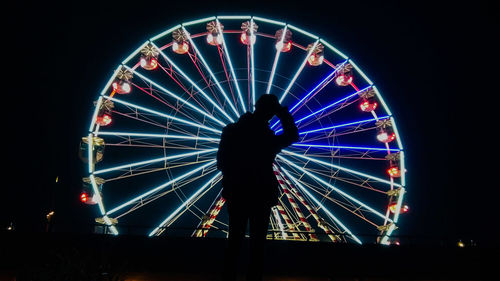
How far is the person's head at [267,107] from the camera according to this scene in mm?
3125

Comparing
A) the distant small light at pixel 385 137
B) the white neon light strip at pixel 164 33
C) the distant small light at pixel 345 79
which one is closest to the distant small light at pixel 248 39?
the white neon light strip at pixel 164 33

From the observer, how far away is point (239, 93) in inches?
508

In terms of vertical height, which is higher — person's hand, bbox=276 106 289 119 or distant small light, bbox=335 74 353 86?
distant small light, bbox=335 74 353 86

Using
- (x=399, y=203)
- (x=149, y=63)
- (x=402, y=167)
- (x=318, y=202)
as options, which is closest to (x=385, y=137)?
(x=402, y=167)

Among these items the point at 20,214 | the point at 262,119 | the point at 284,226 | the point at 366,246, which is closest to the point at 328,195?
the point at 284,226

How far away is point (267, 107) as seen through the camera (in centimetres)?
313

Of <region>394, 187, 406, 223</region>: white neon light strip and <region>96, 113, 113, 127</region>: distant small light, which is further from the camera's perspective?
<region>394, 187, 406, 223</region>: white neon light strip

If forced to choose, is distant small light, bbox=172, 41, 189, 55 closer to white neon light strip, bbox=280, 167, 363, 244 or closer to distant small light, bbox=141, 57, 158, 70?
distant small light, bbox=141, 57, 158, 70

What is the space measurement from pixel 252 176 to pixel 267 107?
0.60m

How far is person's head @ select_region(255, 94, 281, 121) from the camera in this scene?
123 inches

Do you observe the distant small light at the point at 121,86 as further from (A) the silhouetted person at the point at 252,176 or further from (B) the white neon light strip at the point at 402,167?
(A) the silhouetted person at the point at 252,176

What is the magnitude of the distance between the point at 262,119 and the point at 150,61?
37.5 ft

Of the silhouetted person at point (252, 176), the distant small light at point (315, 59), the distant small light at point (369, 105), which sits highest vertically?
the distant small light at point (315, 59)

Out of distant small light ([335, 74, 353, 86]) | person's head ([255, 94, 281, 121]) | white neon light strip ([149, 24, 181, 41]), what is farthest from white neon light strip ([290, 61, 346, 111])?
person's head ([255, 94, 281, 121])
